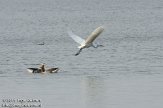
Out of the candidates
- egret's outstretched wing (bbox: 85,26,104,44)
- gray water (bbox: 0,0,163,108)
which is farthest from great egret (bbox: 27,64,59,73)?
egret's outstretched wing (bbox: 85,26,104,44)

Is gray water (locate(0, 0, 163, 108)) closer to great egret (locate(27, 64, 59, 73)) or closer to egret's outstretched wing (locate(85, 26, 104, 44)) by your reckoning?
great egret (locate(27, 64, 59, 73))

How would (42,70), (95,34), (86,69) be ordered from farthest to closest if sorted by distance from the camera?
(86,69)
(42,70)
(95,34)

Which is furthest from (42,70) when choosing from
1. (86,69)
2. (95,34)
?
(95,34)

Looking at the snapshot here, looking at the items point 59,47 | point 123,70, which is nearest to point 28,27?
point 59,47

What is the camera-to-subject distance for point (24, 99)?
38.0 m

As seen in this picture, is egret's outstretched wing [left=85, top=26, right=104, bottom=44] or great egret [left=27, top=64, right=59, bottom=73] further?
great egret [left=27, top=64, right=59, bottom=73]

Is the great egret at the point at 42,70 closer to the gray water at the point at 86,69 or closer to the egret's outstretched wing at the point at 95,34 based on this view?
the gray water at the point at 86,69

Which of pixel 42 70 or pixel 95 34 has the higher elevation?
pixel 42 70

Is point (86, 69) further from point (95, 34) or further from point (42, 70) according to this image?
point (95, 34)

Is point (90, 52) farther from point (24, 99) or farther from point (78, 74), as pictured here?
point (24, 99)

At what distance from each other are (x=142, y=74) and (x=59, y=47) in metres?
20.0

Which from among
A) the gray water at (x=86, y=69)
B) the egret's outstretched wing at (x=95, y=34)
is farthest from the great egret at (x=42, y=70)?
the egret's outstretched wing at (x=95, y=34)

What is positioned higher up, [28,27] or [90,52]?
[28,27]

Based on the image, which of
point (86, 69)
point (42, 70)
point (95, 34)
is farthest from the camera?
point (86, 69)
